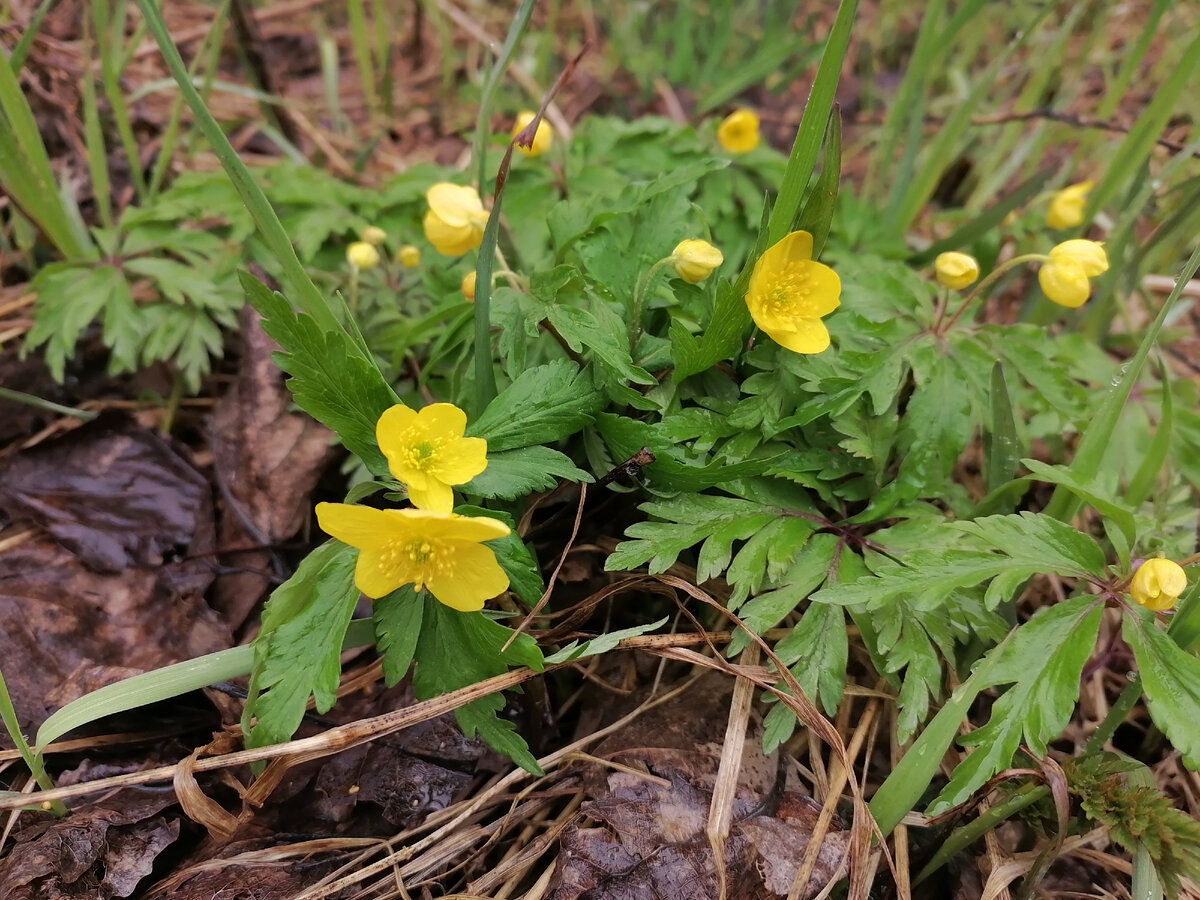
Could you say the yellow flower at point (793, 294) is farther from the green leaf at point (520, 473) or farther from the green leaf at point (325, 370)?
the green leaf at point (325, 370)

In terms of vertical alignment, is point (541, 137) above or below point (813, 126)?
below

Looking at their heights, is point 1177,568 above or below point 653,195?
below

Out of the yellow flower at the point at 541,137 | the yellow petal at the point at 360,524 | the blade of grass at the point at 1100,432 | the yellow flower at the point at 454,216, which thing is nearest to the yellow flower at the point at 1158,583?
the blade of grass at the point at 1100,432

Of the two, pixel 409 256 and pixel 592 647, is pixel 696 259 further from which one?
pixel 409 256

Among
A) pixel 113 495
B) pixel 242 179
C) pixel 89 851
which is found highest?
pixel 242 179

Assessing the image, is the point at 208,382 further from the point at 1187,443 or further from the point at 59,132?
the point at 1187,443

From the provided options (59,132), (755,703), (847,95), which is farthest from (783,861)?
(847,95)

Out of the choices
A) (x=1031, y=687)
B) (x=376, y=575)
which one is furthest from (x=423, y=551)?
(x=1031, y=687)
